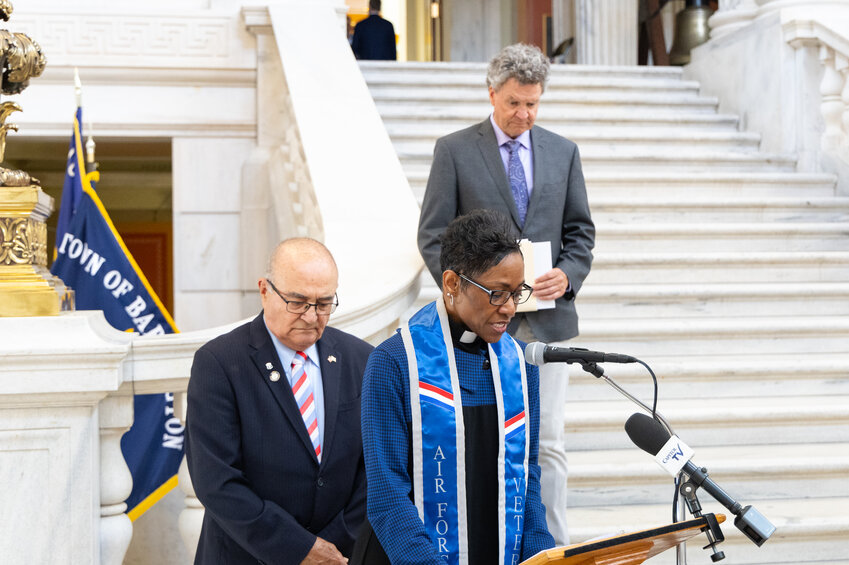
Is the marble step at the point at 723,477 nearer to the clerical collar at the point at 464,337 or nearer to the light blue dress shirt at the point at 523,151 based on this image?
the light blue dress shirt at the point at 523,151

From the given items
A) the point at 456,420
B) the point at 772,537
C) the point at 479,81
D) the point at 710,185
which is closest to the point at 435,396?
the point at 456,420

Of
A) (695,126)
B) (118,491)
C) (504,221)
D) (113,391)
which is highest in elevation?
(695,126)

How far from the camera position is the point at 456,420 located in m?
2.25

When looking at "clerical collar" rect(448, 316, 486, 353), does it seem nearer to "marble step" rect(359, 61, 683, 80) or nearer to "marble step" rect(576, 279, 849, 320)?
"marble step" rect(576, 279, 849, 320)

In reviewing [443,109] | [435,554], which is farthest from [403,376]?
[443,109]

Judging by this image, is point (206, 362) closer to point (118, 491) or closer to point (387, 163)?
point (118, 491)

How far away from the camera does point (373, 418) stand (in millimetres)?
2234

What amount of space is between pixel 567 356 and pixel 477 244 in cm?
29

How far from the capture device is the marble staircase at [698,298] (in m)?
4.48

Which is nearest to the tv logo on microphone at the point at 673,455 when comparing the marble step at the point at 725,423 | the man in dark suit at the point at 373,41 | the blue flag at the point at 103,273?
the marble step at the point at 725,423

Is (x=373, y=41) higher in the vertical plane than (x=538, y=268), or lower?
higher

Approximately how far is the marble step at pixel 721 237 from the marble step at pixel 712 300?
0.44 m

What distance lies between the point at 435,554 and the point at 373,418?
0.30m

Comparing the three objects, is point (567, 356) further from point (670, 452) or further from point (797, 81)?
point (797, 81)
